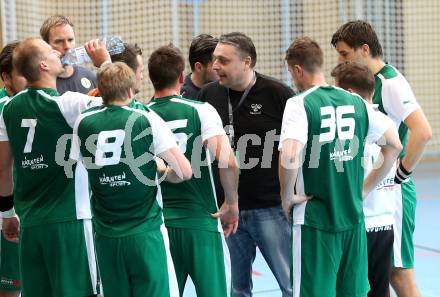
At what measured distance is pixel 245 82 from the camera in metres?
4.45

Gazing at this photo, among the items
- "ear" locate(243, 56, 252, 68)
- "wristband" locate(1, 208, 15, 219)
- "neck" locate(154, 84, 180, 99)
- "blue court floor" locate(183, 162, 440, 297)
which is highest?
"ear" locate(243, 56, 252, 68)

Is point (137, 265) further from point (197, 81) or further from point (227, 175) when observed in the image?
point (197, 81)

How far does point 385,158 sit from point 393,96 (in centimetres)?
64

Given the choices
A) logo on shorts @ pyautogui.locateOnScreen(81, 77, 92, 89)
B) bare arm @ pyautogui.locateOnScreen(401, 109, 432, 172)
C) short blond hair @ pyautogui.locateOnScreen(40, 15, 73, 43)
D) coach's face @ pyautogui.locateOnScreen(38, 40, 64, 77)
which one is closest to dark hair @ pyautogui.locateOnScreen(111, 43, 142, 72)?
coach's face @ pyautogui.locateOnScreen(38, 40, 64, 77)

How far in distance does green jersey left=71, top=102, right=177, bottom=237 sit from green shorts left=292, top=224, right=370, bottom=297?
794mm

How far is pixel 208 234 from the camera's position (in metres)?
3.85

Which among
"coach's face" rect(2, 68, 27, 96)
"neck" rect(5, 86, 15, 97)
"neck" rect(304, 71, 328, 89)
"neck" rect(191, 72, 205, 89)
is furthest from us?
"neck" rect(191, 72, 205, 89)

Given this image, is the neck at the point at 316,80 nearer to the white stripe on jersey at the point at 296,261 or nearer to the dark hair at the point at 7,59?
the white stripe on jersey at the point at 296,261

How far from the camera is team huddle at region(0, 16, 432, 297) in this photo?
349 cm

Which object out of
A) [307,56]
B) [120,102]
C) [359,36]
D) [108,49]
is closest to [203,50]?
[108,49]

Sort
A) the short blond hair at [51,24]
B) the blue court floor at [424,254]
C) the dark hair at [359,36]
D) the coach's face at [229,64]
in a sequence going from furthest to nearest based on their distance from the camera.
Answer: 1. the blue court floor at [424,254]
2. the short blond hair at [51,24]
3. the dark hair at [359,36]
4. the coach's face at [229,64]

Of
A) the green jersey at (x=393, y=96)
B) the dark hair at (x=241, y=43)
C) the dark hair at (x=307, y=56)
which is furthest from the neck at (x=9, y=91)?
the green jersey at (x=393, y=96)

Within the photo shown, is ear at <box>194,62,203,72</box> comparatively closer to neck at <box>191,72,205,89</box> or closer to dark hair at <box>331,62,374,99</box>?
neck at <box>191,72,205,89</box>

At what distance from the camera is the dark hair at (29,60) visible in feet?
12.3
